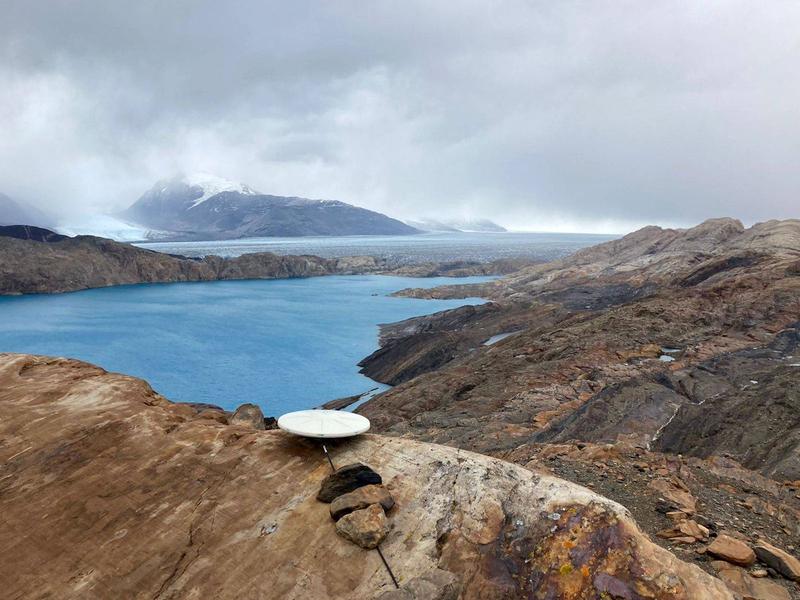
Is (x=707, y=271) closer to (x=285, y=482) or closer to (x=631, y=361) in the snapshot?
(x=631, y=361)

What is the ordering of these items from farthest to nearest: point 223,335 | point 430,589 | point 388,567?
point 223,335, point 388,567, point 430,589

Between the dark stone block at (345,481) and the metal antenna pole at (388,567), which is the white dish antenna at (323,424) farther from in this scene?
the metal antenna pole at (388,567)

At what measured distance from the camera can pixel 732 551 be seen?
8352 mm

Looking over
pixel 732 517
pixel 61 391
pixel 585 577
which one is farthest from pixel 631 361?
pixel 61 391

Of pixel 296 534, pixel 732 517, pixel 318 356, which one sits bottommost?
pixel 318 356

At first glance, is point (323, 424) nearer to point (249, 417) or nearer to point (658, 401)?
point (249, 417)

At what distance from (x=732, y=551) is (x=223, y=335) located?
67097mm

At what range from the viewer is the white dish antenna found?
414 inches

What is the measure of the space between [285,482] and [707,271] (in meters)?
51.3

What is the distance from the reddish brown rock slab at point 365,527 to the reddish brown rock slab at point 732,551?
5561 millimetres

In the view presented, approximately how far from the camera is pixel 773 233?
195ft

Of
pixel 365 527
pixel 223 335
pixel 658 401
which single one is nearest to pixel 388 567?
pixel 365 527

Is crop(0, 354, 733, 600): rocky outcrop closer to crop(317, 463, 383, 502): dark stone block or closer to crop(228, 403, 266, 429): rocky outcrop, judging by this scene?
crop(317, 463, 383, 502): dark stone block

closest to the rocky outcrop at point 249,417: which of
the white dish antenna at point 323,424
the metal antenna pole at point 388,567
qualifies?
the white dish antenna at point 323,424
